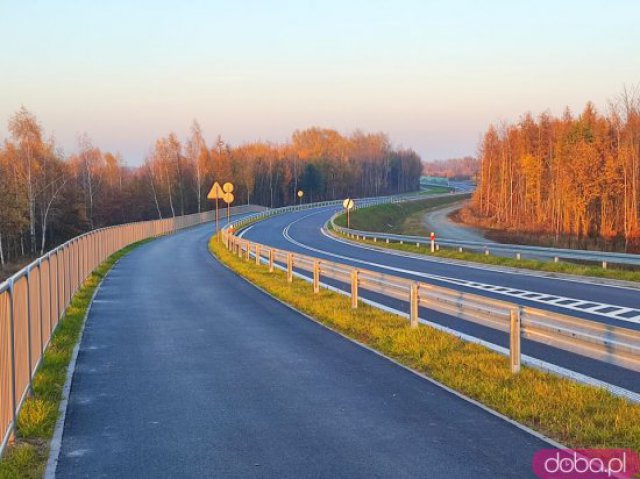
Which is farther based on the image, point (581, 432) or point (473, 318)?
point (473, 318)

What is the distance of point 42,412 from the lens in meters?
6.85

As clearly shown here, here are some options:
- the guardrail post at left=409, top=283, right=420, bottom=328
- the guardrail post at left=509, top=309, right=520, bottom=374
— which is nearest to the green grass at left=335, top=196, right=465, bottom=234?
the guardrail post at left=409, top=283, right=420, bottom=328

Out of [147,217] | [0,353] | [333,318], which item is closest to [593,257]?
[333,318]

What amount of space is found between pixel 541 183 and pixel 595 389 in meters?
75.5

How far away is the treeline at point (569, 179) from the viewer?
58500mm

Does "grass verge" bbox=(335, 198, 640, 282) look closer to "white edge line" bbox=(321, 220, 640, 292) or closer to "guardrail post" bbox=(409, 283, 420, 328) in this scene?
"white edge line" bbox=(321, 220, 640, 292)

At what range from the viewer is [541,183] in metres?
78.5

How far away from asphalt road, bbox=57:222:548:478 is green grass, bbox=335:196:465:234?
179 ft

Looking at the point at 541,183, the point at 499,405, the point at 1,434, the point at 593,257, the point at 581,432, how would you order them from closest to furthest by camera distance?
the point at 1,434, the point at 581,432, the point at 499,405, the point at 593,257, the point at 541,183

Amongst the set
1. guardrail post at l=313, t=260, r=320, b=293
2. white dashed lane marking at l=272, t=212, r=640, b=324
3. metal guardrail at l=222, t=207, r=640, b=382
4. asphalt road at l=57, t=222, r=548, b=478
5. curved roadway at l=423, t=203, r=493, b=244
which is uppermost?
metal guardrail at l=222, t=207, r=640, b=382

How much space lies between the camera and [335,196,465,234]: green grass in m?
71.7

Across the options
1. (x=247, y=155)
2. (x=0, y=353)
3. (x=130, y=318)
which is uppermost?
(x=247, y=155)

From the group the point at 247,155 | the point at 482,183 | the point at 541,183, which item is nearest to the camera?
the point at 541,183

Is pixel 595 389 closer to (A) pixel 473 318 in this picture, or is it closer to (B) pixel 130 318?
(A) pixel 473 318
